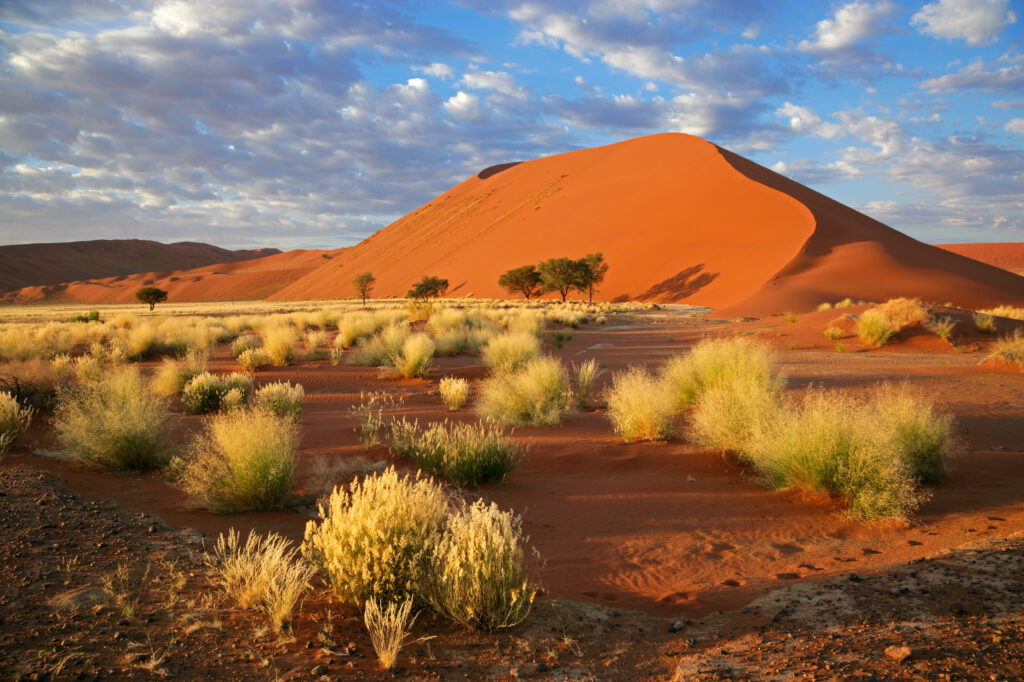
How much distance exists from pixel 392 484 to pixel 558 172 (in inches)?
3481

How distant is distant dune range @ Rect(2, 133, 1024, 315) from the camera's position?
42.6 m

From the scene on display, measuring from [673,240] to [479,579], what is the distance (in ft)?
189


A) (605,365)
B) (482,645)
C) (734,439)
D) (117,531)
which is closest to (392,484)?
(482,645)

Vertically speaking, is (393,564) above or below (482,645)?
above

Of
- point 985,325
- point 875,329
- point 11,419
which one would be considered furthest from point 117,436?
point 985,325

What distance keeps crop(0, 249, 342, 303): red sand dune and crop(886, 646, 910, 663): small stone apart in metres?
116

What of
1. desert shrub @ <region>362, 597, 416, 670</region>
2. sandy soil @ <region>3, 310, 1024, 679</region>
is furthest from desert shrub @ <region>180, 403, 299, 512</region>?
desert shrub @ <region>362, 597, 416, 670</region>

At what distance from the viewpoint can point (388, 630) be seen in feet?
11.6

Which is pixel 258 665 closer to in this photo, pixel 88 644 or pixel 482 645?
pixel 88 644

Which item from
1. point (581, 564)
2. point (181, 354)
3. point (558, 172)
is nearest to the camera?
point (581, 564)

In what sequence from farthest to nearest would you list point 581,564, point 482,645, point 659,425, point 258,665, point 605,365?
point 605,365 < point 659,425 < point 581,564 < point 482,645 < point 258,665

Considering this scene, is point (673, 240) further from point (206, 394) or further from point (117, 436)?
point (117, 436)

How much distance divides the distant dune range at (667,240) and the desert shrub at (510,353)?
25266 mm

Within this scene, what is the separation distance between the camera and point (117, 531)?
199 inches
